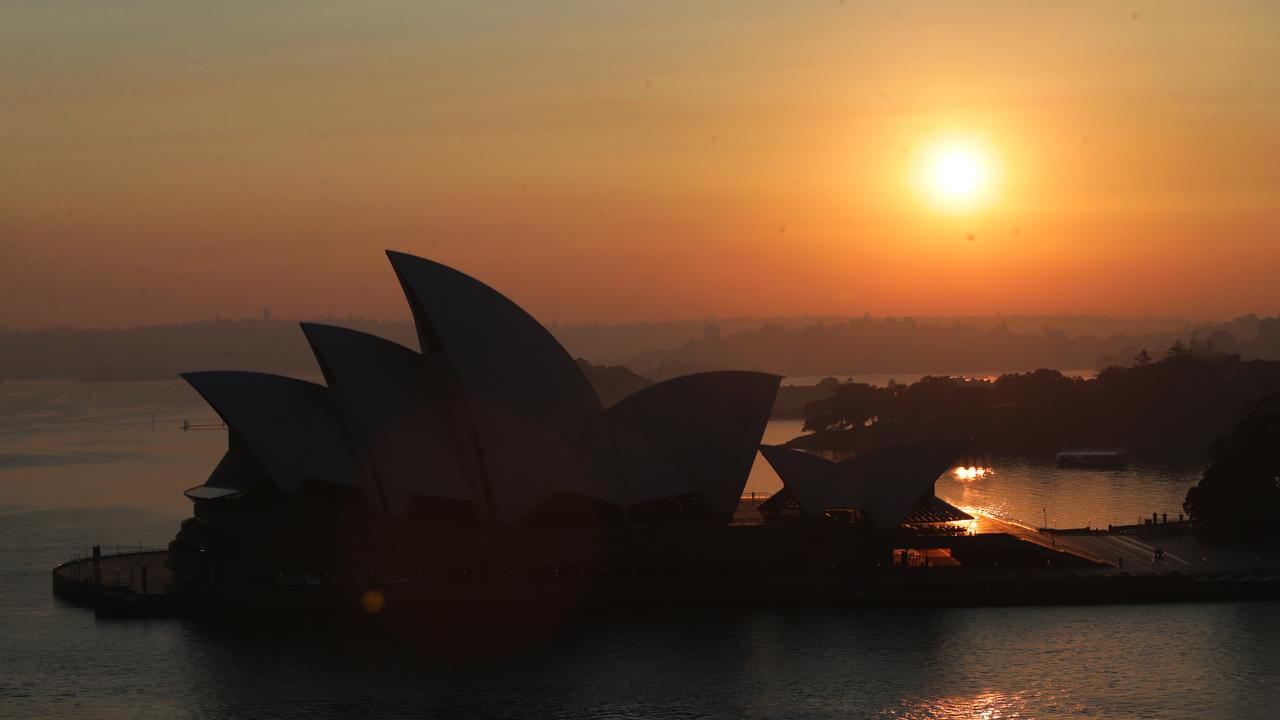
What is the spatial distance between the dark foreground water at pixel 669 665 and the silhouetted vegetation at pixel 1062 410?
70.9m

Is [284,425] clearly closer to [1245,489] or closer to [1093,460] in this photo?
[1245,489]

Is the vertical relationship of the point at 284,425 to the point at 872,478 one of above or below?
above

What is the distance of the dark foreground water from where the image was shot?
3591 cm

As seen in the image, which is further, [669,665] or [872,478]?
[872,478]

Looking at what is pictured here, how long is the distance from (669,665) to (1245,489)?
27046 mm

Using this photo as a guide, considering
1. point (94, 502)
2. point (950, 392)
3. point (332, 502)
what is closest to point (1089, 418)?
point (950, 392)

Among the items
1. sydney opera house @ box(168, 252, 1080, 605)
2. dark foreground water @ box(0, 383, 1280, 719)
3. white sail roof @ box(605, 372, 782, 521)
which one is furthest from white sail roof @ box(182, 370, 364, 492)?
white sail roof @ box(605, 372, 782, 521)

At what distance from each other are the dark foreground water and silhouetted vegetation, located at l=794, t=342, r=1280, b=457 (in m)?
70.9

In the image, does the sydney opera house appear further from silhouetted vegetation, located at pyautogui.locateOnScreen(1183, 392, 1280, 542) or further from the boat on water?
the boat on water

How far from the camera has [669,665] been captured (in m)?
39.4

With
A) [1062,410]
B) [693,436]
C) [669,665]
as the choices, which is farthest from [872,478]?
[1062,410]

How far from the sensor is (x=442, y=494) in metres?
47.6

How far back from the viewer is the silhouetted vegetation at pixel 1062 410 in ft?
382

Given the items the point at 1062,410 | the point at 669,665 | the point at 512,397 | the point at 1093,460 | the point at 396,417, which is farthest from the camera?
the point at 1062,410
